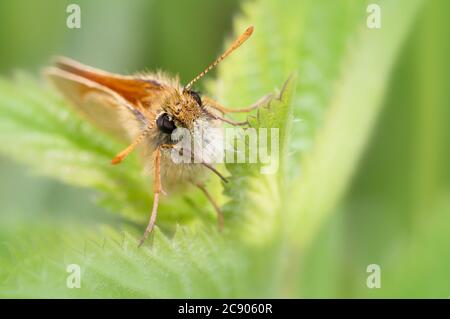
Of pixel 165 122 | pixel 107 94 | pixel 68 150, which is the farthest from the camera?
pixel 68 150

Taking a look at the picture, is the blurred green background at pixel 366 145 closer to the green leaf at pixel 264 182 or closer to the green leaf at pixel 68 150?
the green leaf at pixel 68 150

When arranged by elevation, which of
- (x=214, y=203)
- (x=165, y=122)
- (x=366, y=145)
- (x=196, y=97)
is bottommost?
(x=214, y=203)

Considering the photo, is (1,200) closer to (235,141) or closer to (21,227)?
(21,227)

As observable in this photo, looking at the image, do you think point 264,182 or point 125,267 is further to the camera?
point 264,182

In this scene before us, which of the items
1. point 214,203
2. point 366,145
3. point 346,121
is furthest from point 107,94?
point 366,145

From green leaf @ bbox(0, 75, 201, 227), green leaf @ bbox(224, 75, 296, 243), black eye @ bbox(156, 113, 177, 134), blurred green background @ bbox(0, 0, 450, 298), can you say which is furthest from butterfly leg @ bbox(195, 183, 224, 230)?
blurred green background @ bbox(0, 0, 450, 298)

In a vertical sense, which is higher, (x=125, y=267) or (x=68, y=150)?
(x=68, y=150)

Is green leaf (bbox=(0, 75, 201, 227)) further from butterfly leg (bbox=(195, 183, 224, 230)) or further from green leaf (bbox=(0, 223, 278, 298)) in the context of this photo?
green leaf (bbox=(0, 223, 278, 298))

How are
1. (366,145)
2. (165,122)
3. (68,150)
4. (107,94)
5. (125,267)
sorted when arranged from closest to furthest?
1. (125,267)
2. (165,122)
3. (107,94)
4. (68,150)
5. (366,145)

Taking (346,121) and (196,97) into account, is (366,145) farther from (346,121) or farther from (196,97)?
(196,97)
